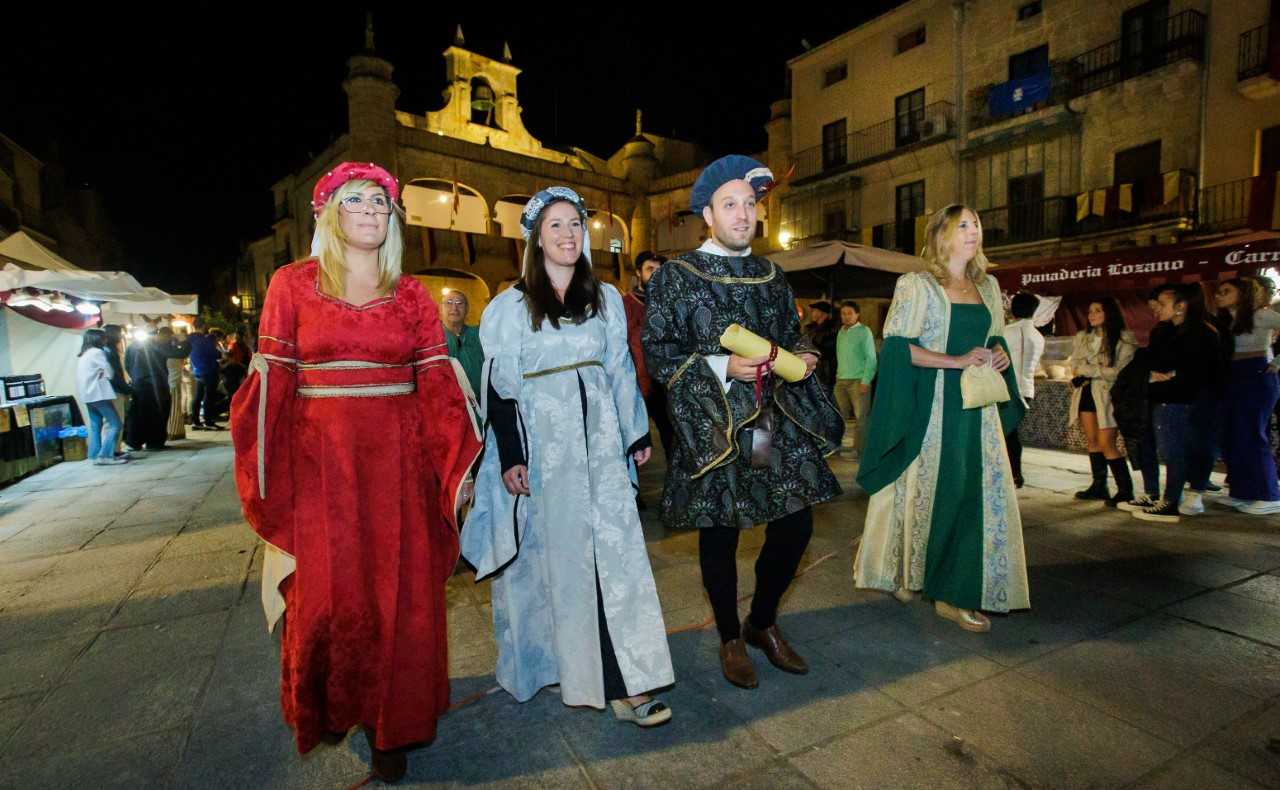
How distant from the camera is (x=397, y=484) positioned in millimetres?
2061

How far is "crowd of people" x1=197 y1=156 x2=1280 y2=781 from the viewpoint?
2.00m

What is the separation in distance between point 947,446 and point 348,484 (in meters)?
2.65

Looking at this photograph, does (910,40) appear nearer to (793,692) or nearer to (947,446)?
(947,446)

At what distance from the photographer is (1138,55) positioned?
16141 mm

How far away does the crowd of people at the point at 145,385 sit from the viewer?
8.41 meters

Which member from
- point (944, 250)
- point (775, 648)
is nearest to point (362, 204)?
point (775, 648)

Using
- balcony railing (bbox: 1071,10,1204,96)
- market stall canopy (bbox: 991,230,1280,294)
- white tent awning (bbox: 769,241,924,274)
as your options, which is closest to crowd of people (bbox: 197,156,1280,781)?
white tent awning (bbox: 769,241,924,274)

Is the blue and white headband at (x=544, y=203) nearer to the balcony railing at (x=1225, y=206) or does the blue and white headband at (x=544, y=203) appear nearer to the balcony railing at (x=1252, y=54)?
the balcony railing at (x=1225, y=206)

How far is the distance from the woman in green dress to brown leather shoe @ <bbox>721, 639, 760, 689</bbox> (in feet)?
3.48

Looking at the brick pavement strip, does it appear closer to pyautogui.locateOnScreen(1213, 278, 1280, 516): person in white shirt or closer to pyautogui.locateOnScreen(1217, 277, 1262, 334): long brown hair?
pyautogui.locateOnScreen(1213, 278, 1280, 516): person in white shirt

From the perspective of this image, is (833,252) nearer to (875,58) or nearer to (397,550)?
(397,550)

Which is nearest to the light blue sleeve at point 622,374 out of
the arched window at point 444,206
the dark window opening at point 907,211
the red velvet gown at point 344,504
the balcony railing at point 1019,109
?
the red velvet gown at point 344,504

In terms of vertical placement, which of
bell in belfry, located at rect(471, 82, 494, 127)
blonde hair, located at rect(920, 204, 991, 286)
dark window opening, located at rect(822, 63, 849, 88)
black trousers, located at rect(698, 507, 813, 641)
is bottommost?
black trousers, located at rect(698, 507, 813, 641)

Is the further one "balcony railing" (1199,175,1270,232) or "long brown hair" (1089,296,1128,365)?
"balcony railing" (1199,175,1270,232)
